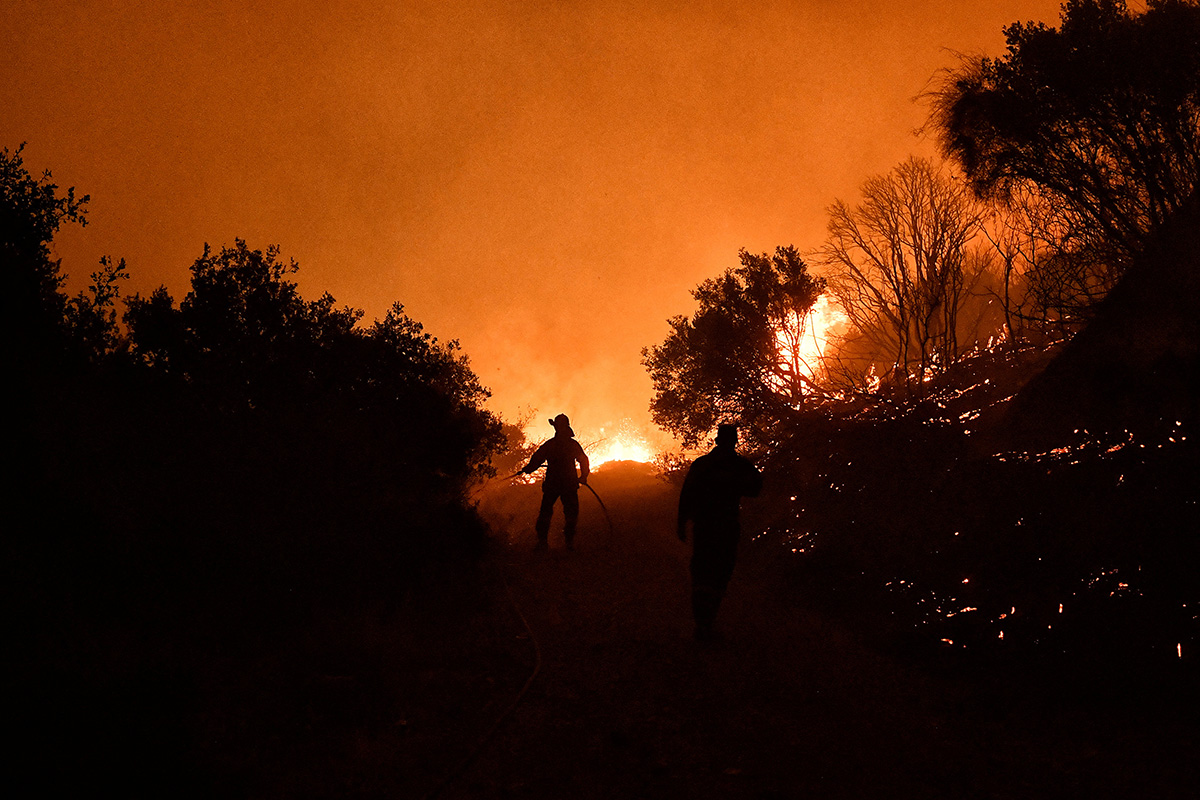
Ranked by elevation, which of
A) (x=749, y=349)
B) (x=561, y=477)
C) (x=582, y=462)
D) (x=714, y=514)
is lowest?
(x=714, y=514)

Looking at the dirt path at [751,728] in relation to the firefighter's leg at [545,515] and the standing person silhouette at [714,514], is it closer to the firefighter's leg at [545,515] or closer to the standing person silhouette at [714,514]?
the standing person silhouette at [714,514]

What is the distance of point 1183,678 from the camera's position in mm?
4879

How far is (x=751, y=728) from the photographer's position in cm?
476

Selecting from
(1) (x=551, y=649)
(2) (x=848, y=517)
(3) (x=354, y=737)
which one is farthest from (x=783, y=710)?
(2) (x=848, y=517)

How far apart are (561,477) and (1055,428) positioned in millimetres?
7682

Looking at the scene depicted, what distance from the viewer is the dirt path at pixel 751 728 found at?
4.00 m

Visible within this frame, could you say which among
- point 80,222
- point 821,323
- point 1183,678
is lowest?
point 1183,678

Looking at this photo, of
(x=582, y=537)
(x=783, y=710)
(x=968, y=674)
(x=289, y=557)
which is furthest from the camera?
(x=582, y=537)

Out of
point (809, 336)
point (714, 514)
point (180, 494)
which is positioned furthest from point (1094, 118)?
point (180, 494)

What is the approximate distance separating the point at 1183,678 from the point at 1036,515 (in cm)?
217

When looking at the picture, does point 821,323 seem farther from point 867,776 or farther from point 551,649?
point 867,776

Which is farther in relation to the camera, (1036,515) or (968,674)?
(1036,515)

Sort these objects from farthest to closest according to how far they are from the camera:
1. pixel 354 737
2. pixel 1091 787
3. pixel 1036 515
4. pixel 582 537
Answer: pixel 582 537, pixel 1036 515, pixel 354 737, pixel 1091 787

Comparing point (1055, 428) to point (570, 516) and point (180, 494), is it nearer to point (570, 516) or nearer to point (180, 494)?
point (570, 516)
